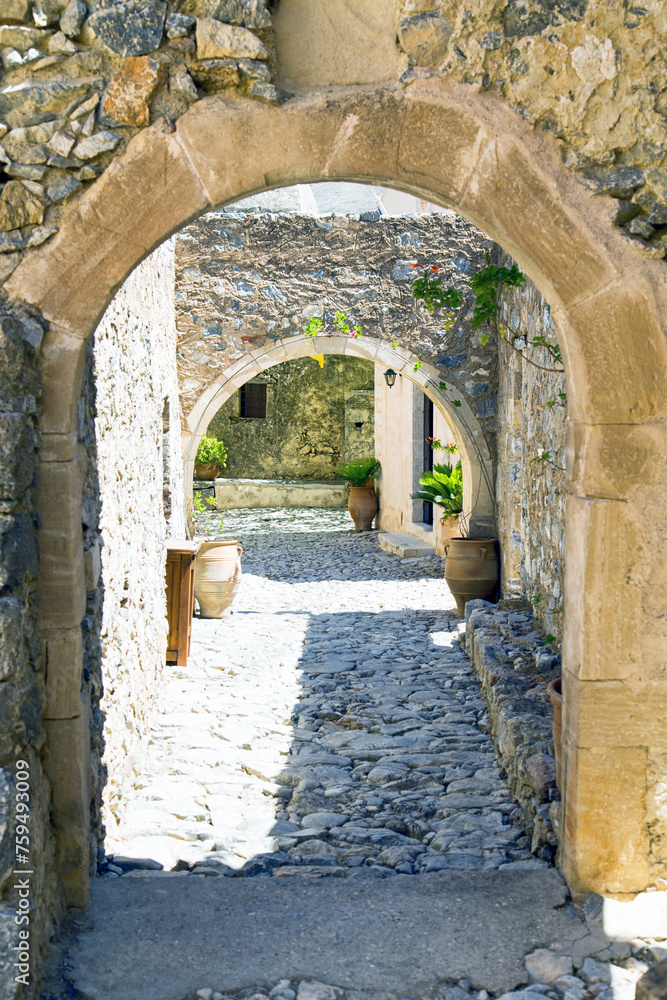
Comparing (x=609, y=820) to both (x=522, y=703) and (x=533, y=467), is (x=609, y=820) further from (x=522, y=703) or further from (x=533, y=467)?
(x=533, y=467)

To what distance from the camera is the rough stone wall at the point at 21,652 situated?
193 cm

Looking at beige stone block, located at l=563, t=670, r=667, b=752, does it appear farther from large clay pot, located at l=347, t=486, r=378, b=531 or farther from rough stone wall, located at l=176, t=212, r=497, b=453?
large clay pot, located at l=347, t=486, r=378, b=531

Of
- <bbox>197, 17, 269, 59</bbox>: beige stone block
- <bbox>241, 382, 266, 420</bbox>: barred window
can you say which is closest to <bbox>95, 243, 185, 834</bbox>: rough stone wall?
<bbox>197, 17, 269, 59</bbox>: beige stone block

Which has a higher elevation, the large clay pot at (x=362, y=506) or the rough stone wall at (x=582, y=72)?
the rough stone wall at (x=582, y=72)

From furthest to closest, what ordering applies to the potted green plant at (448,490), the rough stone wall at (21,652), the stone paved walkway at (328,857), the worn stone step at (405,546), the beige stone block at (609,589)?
the worn stone step at (405,546) < the potted green plant at (448,490) < the beige stone block at (609,589) < the stone paved walkway at (328,857) < the rough stone wall at (21,652)

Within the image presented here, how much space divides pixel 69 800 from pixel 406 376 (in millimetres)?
6164

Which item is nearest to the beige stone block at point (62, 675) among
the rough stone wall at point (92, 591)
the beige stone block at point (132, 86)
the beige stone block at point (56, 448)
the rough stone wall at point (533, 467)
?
the rough stone wall at point (92, 591)

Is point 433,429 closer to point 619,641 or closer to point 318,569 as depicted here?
point 318,569

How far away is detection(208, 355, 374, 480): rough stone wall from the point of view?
57.9ft

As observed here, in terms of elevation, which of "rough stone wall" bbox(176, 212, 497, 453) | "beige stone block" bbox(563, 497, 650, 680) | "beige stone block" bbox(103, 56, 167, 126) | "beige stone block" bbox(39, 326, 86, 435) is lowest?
"beige stone block" bbox(563, 497, 650, 680)

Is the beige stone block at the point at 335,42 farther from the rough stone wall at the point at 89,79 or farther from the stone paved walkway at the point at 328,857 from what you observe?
the stone paved walkway at the point at 328,857

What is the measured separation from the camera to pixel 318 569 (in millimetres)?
9977

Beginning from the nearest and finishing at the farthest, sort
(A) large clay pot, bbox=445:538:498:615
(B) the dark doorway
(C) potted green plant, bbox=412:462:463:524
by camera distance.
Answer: (A) large clay pot, bbox=445:538:498:615 < (C) potted green plant, bbox=412:462:463:524 < (B) the dark doorway

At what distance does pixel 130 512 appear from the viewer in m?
4.07
